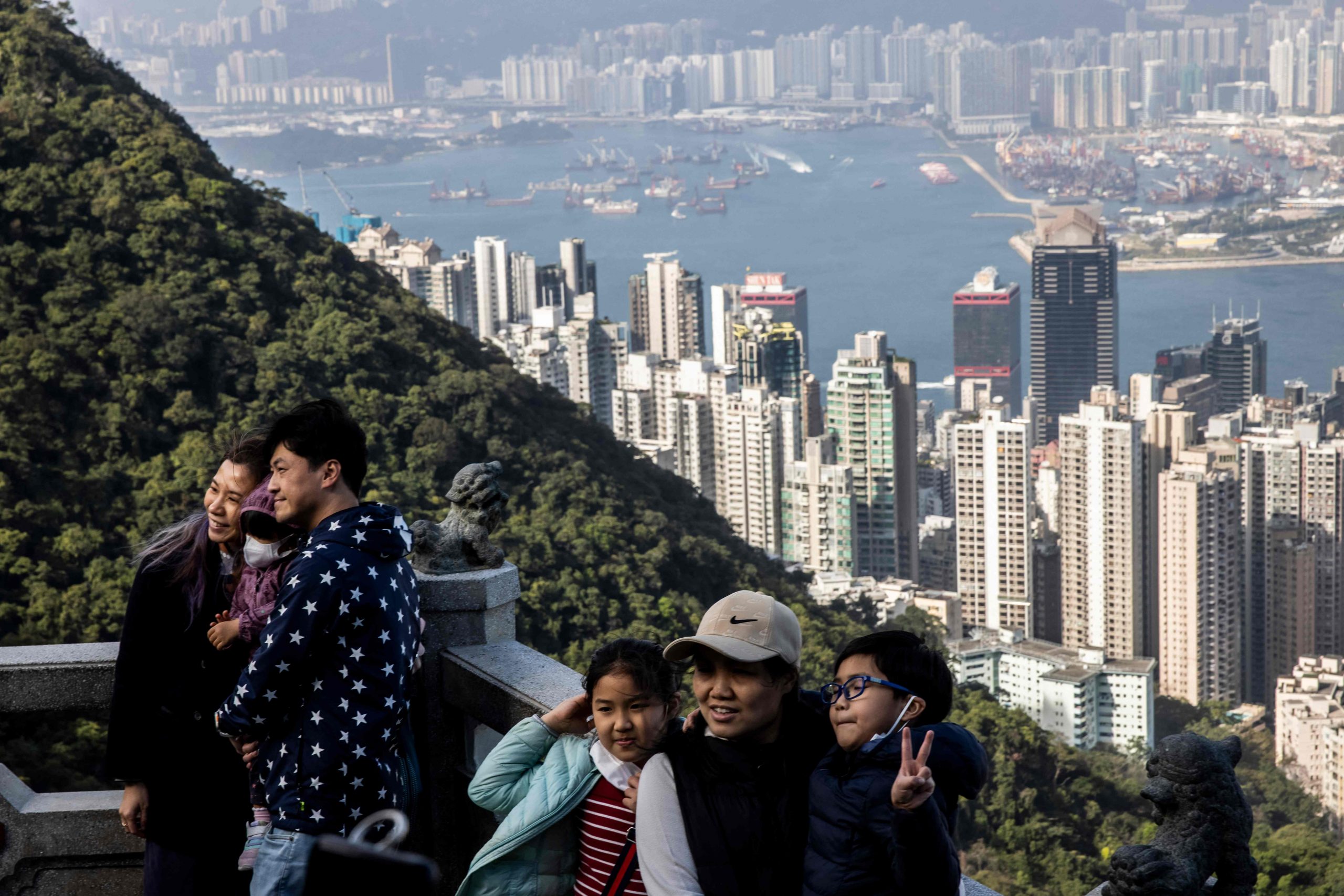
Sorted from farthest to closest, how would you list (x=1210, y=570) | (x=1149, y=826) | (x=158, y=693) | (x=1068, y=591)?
(x=1068, y=591) → (x=1210, y=570) → (x=1149, y=826) → (x=158, y=693)

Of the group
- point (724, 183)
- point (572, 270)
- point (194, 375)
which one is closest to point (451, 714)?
point (194, 375)

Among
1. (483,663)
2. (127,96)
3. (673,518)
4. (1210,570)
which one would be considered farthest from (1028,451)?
(483,663)

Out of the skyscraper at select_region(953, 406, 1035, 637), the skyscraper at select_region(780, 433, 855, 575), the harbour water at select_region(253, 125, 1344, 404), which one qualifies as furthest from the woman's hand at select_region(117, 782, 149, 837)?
the harbour water at select_region(253, 125, 1344, 404)

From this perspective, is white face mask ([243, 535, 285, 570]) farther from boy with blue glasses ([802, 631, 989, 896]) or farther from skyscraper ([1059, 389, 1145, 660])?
skyscraper ([1059, 389, 1145, 660])

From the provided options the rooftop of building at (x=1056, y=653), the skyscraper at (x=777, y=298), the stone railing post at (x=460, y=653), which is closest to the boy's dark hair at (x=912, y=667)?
the stone railing post at (x=460, y=653)

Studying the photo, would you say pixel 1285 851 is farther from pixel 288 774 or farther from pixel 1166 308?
pixel 1166 308

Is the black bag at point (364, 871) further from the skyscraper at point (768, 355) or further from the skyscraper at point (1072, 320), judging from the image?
the skyscraper at point (1072, 320)
